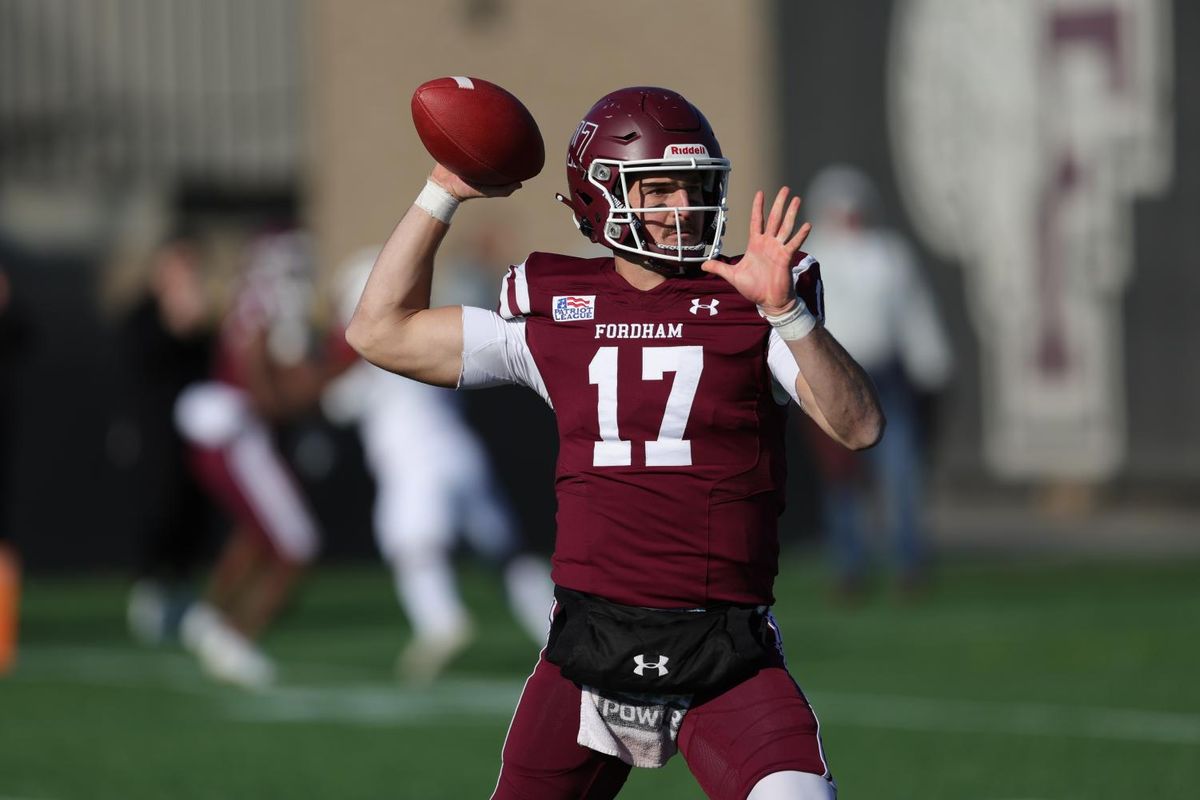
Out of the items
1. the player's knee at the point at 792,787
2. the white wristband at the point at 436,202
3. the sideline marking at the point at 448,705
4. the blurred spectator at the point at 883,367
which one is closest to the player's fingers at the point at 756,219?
the white wristband at the point at 436,202

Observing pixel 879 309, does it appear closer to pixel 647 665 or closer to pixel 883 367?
pixel 883 367

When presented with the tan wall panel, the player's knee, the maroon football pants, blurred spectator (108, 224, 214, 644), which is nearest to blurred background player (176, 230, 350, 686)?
blurred spectator (108, 224, 214, 644)

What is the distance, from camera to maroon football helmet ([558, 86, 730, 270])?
178 inches

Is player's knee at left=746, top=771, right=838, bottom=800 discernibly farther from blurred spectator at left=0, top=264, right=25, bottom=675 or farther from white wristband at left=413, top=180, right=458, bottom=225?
blurred spectator at left=0, top=264, right=25, bottom=675

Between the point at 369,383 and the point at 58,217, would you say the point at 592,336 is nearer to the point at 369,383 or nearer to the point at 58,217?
the point at 369,383

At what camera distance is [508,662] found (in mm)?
10469

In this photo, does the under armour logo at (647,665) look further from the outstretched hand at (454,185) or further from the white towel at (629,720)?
the outstretched hand at (454,185)

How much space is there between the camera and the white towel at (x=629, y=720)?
4453 mm

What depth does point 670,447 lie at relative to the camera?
449 centimetres

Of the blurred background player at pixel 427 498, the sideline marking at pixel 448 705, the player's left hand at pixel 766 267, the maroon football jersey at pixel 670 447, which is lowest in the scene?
the sideline marking at pixel 448 705

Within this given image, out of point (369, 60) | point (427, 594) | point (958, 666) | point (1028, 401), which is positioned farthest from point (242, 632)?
point (369, 60)

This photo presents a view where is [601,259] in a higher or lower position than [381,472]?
higher

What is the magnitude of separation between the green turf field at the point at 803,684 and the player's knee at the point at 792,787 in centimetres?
277

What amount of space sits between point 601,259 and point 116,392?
9.93 meters
